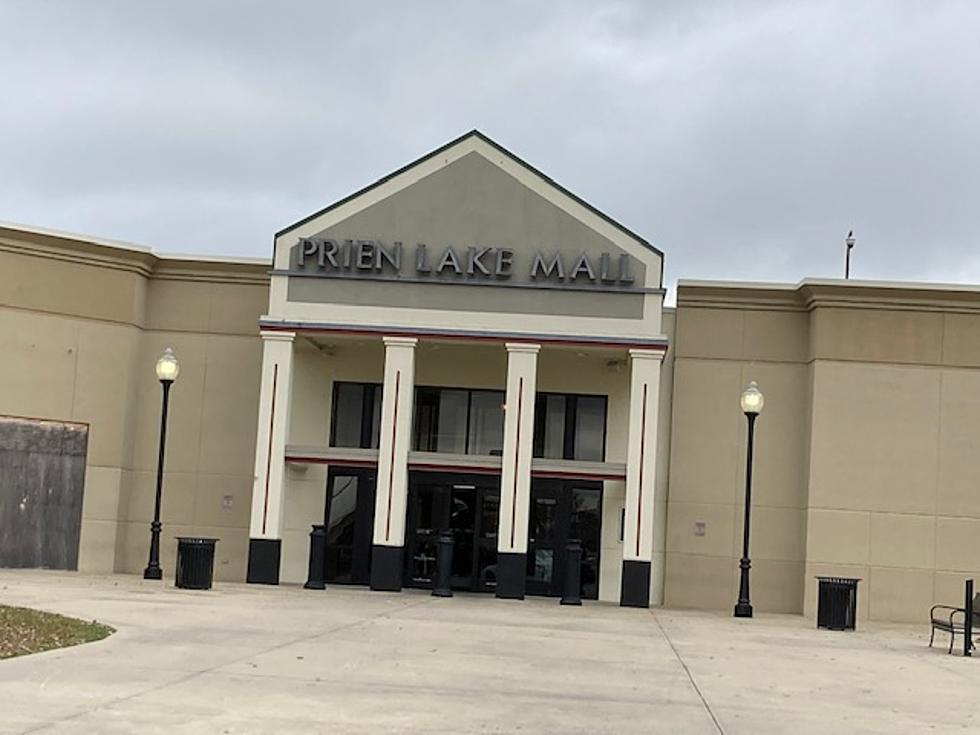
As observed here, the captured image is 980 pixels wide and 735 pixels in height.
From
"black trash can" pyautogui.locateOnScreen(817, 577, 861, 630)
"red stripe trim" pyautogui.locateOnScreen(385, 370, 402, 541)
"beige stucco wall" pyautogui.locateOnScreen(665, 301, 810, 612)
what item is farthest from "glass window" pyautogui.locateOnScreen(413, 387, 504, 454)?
"black trash can" pyautogui.locateOnScreen(817, 577, 861, 630)

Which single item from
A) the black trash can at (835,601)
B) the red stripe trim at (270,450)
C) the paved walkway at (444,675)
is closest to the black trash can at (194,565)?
the paved walkway at (444,675)

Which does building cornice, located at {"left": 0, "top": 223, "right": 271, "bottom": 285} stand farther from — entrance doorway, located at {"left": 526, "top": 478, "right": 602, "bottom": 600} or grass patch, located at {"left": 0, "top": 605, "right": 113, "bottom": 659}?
grass patch, located at {"left": 0, "top": 605, "right": 113, "bottom": 659}

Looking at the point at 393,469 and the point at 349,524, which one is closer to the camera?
the point at 393,469

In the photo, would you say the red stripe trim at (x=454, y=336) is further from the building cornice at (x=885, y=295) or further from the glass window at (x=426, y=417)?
the building cornice at (x=885, y=295)

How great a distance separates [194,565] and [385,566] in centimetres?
431

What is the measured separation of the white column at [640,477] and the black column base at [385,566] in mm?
4702

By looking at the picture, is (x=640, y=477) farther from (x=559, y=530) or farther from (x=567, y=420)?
(x=567, y=420)

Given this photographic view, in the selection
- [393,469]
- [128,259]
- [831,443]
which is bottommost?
[393,469]

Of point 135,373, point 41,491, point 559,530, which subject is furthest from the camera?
point 135,373

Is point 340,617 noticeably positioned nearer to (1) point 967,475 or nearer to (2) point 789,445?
(2) point 789,445

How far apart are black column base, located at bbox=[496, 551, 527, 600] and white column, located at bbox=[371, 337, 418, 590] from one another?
7.01 feet

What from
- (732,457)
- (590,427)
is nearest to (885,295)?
(732,457)

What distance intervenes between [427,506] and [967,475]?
39.2ft

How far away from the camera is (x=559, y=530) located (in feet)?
93.7
